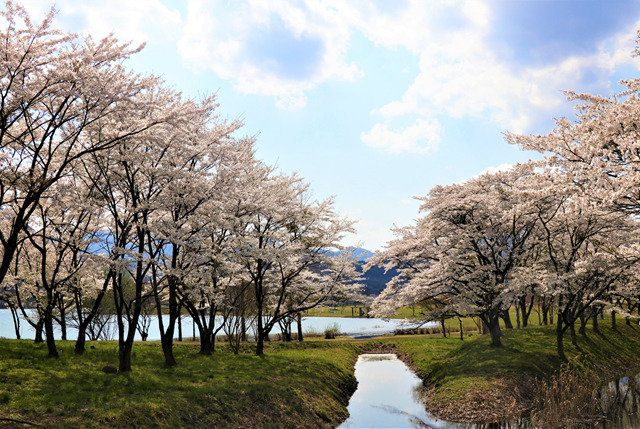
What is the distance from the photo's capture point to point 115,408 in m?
10.1

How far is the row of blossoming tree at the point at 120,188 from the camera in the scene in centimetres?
1127

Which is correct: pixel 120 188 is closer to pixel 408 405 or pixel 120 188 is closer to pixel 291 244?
pixel 291 244

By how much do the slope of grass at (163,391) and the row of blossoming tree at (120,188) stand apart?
140cm

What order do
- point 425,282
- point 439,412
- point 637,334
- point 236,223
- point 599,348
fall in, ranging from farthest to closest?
1. point 637,334
2. point 599,348
3. point 425,282
4. point 236,223
5. point 439,412

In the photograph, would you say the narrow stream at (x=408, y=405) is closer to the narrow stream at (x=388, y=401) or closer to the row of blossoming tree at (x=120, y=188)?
the narrow stream at (x=388, y=401)

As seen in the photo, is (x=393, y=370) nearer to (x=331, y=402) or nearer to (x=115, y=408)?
(x=331, y=402)

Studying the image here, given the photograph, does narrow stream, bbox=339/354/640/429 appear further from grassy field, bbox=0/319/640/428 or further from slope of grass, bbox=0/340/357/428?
slope of grass, bbox=0/340/357/428

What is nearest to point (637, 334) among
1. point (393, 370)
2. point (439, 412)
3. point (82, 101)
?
point (393, 370)

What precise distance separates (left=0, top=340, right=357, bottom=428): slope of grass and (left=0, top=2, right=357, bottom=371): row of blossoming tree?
55.3 inches

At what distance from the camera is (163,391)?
12211 mm

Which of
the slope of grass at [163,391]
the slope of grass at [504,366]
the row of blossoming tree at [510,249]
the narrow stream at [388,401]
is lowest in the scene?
the narrow stream at [388,401]

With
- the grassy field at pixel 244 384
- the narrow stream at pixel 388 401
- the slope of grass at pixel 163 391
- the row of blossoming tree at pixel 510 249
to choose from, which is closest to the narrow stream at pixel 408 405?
the narrow stream at pixel 388 401

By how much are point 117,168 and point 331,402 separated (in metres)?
13.3

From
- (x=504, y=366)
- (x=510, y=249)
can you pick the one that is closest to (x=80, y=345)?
(x=504, y=366)
